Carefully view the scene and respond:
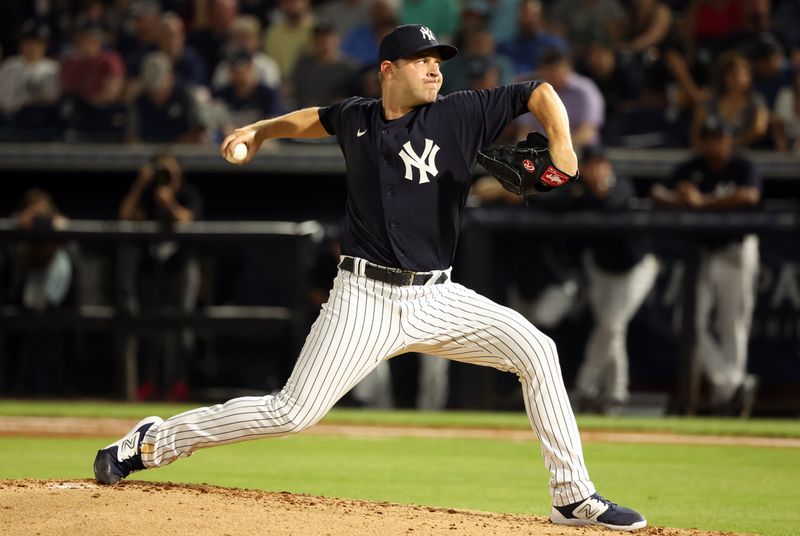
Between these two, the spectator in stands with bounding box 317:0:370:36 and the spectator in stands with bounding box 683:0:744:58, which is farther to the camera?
the spectator in stands with bounding box 317:0:370:36

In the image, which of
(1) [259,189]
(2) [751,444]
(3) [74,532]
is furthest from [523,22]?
(3) [74,532]

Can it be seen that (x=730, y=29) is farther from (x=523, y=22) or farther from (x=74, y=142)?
(x=74, y=142)

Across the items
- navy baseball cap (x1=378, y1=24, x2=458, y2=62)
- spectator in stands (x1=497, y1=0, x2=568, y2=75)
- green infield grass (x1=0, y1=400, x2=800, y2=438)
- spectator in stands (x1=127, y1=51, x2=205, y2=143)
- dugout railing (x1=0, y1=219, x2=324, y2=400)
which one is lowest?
green infield grass (x1=0, y1=400, x2=800, y2=438)

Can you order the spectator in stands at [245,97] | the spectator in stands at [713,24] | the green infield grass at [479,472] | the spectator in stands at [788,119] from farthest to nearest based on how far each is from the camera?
1. the spectator in stands at [713,24]
2. the spectator in stands at [245,97]
3. the spectator in stands at [788,119]
4. the green infield grass at [479,472]

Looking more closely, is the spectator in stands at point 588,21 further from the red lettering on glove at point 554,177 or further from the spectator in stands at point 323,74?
the red lettering on glove at point 554,177

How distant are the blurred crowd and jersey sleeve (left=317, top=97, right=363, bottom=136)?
19.3ft

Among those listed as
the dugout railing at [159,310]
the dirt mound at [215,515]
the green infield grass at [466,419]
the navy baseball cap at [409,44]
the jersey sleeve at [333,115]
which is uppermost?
the navy baseball cap at [409,44]

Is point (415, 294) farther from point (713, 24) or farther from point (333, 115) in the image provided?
point (713, 24)

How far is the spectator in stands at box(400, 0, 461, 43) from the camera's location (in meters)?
12.7

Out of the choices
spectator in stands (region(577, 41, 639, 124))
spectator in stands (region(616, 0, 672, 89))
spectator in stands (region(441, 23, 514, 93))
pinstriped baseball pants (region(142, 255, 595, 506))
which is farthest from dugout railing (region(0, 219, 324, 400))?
pinstriped baseball pants (region(142, 255, 595, 506))

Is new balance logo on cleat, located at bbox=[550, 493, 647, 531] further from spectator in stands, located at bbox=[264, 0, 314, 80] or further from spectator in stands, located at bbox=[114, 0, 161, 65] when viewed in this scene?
spectator in stands, located at bbox=[114, 0, 161, 65]

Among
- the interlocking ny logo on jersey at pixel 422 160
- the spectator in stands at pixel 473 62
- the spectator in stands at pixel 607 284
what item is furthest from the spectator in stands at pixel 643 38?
the interlocking ny logo on jersey at pixel 422 160

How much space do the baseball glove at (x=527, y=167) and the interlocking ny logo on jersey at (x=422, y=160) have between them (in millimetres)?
178

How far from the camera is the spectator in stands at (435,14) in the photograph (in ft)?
41.7
